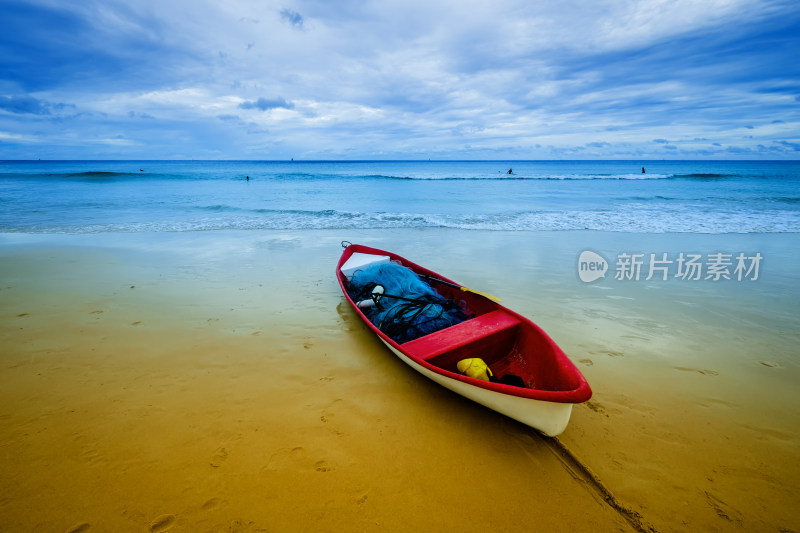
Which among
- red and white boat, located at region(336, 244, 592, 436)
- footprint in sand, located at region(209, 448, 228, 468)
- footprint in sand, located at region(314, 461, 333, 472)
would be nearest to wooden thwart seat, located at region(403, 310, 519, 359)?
red and white boat, located at region(336, 244, 592, 436)

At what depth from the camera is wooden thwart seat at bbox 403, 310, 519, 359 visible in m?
3.98

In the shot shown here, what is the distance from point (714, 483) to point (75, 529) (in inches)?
195

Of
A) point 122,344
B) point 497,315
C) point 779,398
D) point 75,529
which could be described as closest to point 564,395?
point 497,315

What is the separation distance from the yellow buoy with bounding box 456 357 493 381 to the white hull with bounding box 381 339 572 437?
0.45 metres

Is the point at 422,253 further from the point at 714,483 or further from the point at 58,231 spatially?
the point at 58,231

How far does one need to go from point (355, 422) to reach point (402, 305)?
1.96 metres

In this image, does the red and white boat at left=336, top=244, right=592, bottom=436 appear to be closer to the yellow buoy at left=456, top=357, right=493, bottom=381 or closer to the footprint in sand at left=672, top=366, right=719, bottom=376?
the yellow buoy at left=456, top=357, right=493, bottom=381

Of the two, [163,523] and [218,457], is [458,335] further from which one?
[163,523]

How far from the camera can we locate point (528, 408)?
291 centimetres

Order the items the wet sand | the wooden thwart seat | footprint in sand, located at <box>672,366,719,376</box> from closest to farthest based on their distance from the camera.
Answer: the wet sand → the wooden thwart seat → footprint in sand, located at <box>672,366,719,376</box>

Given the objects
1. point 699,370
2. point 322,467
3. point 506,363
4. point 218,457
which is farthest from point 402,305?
point 699,370

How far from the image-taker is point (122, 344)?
15.8 feet

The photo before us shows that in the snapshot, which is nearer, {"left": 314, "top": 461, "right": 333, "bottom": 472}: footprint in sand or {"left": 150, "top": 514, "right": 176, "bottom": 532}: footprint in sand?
{"left": 150, "top": 514, "right": 176, "bottom": 532}: footprint in sand

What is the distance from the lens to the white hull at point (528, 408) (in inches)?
110
